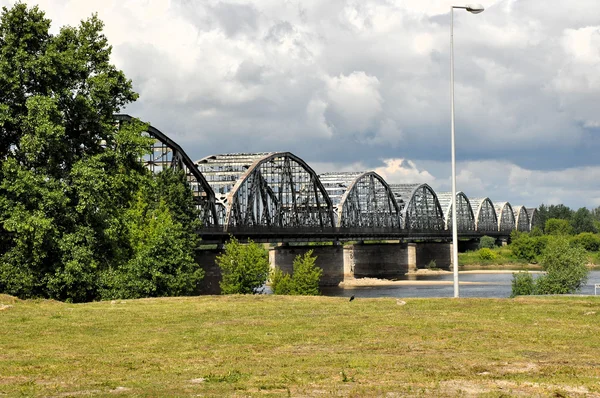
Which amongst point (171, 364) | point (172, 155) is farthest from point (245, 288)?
point (171, 364)

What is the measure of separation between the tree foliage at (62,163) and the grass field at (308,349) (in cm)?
963

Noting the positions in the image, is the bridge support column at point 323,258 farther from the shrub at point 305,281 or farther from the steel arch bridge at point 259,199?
the shrub at point 305,281

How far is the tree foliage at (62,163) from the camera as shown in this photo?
133 ft

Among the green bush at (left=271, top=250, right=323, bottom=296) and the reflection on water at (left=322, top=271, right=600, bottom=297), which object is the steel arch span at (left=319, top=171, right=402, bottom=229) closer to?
the reflection on water at (left=322, top=271, right=600, bottom=297)

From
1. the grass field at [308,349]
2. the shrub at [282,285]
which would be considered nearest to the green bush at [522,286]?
the shrub at [282,285]

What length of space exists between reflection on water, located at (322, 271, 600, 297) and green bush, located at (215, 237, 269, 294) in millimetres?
26598

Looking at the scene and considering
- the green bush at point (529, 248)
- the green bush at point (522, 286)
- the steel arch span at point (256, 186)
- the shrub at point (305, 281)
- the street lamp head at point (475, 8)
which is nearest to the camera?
the street lamp head at point (475, 8)

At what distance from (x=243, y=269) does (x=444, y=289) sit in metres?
45.5

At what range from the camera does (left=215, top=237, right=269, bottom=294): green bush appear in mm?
76125

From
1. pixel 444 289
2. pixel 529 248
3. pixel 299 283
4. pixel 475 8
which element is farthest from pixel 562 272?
pixel 529 248

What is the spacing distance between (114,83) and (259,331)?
1042 inches

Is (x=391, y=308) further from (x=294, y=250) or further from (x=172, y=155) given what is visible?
(x=294, y=250)

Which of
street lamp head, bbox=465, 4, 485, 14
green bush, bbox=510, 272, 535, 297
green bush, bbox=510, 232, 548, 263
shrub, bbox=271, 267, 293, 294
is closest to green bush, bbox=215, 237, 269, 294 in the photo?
shrub, bbox=271, 267, 293, 294

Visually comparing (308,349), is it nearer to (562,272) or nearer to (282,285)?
(562,272)
